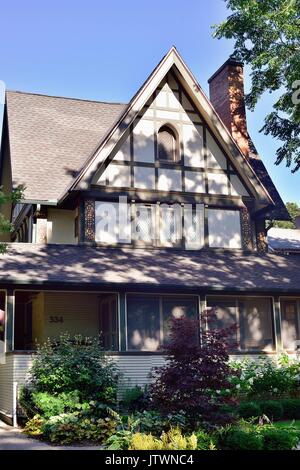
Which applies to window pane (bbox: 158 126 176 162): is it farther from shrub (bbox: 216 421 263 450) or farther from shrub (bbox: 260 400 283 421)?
shrub (bbox: 216 421 263 450)

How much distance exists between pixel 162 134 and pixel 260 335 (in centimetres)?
785

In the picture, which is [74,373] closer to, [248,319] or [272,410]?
[272,410]

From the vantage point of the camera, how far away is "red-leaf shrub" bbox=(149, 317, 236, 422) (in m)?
12.3

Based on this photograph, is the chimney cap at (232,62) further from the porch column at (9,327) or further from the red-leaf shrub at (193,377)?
the red-leaf shrub at (193,377)

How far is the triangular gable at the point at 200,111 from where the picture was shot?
68.9ft

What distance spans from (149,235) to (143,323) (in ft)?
11.8

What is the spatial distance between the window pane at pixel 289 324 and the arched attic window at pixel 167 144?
Answer: 642 centimetres

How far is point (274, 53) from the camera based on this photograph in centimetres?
2464

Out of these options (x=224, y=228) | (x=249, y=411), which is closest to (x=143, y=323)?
(x=249, y=411)

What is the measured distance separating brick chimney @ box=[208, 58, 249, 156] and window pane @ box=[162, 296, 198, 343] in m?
7.23

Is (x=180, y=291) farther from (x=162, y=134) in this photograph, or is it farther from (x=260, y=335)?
(x=162, y=134)
